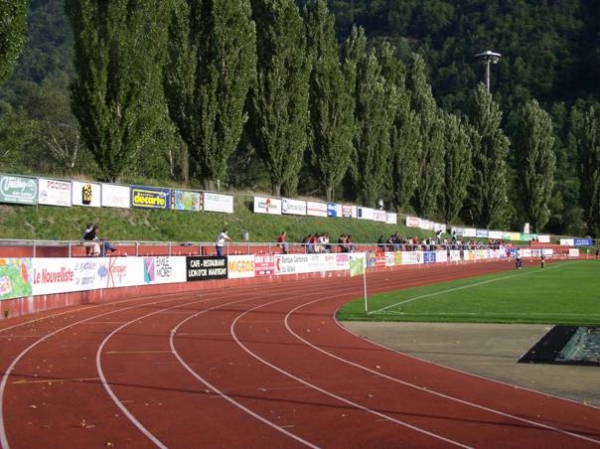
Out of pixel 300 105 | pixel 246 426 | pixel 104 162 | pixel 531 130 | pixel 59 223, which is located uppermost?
pixel 531 130

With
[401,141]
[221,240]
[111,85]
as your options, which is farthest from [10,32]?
[401,141]

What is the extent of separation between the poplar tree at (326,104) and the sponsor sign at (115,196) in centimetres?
2425

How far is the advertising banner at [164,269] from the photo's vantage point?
27.1 m

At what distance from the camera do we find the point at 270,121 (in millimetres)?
49000

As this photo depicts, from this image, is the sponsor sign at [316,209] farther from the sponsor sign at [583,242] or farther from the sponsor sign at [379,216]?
the sponsor sign at [583,242]

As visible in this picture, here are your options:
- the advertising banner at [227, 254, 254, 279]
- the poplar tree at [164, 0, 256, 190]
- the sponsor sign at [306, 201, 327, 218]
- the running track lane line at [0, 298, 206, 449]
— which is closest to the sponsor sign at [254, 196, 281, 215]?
the poplar tree at [164, 0, 256, 190]

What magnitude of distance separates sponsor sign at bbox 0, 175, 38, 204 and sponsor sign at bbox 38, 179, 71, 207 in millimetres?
321

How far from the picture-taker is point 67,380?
11531 mm

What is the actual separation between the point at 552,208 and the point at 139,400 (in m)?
121

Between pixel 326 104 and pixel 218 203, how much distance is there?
57.4ft

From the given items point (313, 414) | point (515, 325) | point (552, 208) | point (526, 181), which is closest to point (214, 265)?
point (515, 325)

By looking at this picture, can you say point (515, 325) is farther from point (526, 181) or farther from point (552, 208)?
point (552, 208)

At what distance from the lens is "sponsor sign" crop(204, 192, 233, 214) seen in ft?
139

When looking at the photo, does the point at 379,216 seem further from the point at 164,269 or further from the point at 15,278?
the point at 15,278
